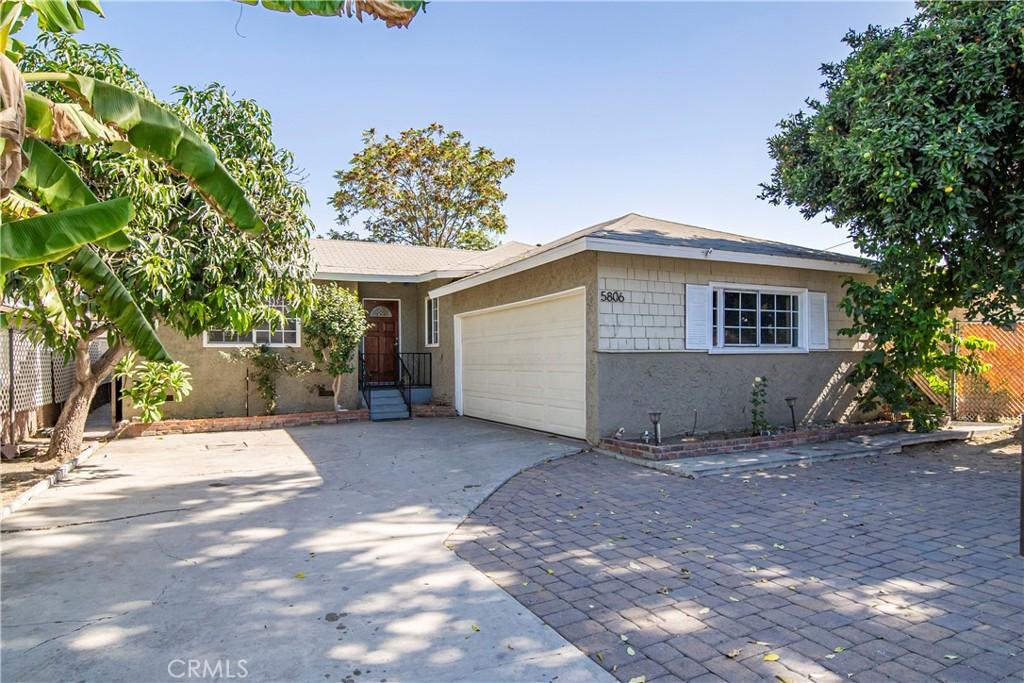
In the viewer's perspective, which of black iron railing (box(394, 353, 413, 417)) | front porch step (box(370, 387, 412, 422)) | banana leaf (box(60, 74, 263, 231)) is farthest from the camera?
black iron railing (box(394, 353, 413, 417))

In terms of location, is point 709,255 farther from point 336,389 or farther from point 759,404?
point 336,389

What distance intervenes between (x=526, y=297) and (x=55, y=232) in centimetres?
842

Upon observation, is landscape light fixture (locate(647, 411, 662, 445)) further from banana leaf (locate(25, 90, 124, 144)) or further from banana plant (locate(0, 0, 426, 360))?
banana leaf (locate(25, 90, 124, 144))

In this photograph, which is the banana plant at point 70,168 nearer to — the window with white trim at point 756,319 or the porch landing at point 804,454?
the porch landing at point 804,454

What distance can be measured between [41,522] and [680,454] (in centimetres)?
717

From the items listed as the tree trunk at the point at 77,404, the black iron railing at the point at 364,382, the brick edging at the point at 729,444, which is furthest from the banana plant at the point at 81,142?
the black iron railing at the point at 364,382

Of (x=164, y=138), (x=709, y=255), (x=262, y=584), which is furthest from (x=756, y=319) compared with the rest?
(x=164, y=138)

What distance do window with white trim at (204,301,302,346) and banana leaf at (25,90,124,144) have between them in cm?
857

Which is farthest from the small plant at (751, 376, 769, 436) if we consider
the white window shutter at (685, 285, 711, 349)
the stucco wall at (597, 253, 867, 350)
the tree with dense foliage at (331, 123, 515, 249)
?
the tree with dense foliage at (331, 123, 515, 249)

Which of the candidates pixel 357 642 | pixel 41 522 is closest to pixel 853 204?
pixel 357 642

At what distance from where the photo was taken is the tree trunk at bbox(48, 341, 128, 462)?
25.9 feet

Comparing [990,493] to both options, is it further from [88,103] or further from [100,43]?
[100,43]

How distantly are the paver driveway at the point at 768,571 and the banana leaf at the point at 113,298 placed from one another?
297cm

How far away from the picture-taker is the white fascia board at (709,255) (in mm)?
8336
